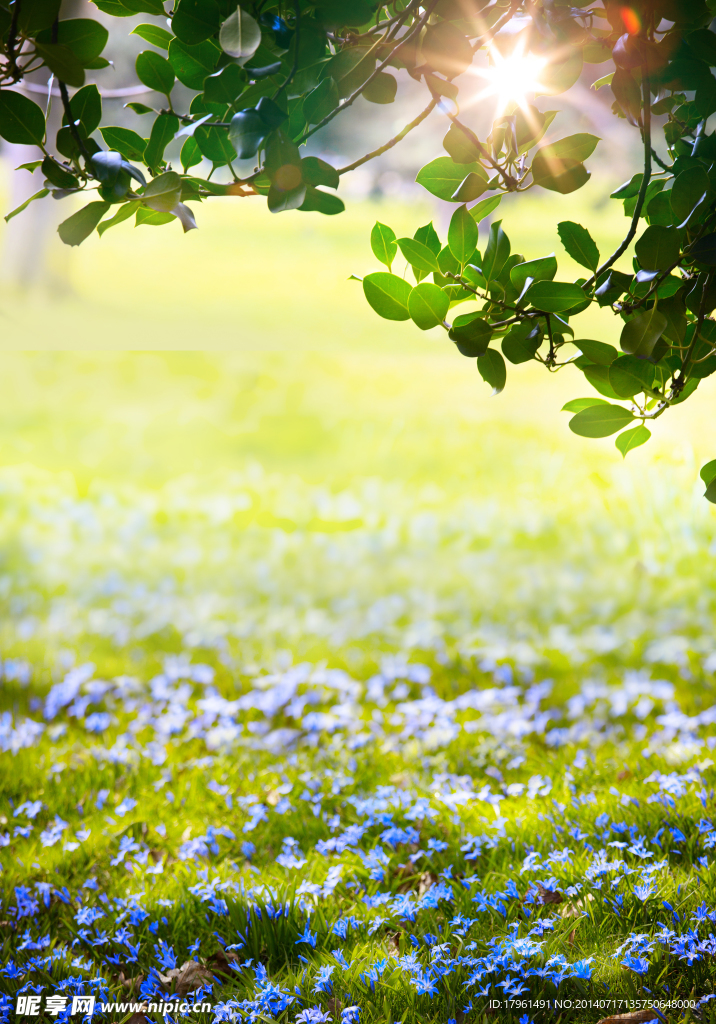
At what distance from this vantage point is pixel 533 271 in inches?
52.2

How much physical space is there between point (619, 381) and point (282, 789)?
2.05 m

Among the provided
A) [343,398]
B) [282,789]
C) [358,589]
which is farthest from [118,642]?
[343,398]

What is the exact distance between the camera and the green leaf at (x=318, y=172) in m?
1.22

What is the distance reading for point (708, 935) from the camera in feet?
5.58

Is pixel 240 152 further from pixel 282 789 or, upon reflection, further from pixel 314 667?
pixel 314 667

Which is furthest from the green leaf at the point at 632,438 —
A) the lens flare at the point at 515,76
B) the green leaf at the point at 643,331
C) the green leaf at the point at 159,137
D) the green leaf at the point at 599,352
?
the green leaf at the point at 159,137

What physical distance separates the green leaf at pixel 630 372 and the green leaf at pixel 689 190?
0.25 m

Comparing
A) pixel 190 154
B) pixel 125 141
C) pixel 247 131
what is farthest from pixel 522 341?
pixel 125 141

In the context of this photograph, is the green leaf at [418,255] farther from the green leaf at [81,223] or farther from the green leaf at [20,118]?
the green leaf at [20,118]

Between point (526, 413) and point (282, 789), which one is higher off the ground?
point (526, 413)

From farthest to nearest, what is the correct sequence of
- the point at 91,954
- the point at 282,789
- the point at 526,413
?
1. the point at 526,413
2. the point at 282,789
3. the point at 91,954

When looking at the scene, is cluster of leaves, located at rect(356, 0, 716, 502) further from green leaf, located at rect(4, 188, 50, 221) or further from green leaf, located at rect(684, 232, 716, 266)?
green leaf, located at rect(4, 188, 50, 221)

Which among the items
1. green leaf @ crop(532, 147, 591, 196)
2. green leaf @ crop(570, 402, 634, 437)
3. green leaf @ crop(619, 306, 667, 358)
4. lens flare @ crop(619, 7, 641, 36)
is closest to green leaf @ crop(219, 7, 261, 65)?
green leaf @ crop(532, 147, 591, 196)

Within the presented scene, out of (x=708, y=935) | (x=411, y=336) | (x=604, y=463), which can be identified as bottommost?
(x=708, y=935)
